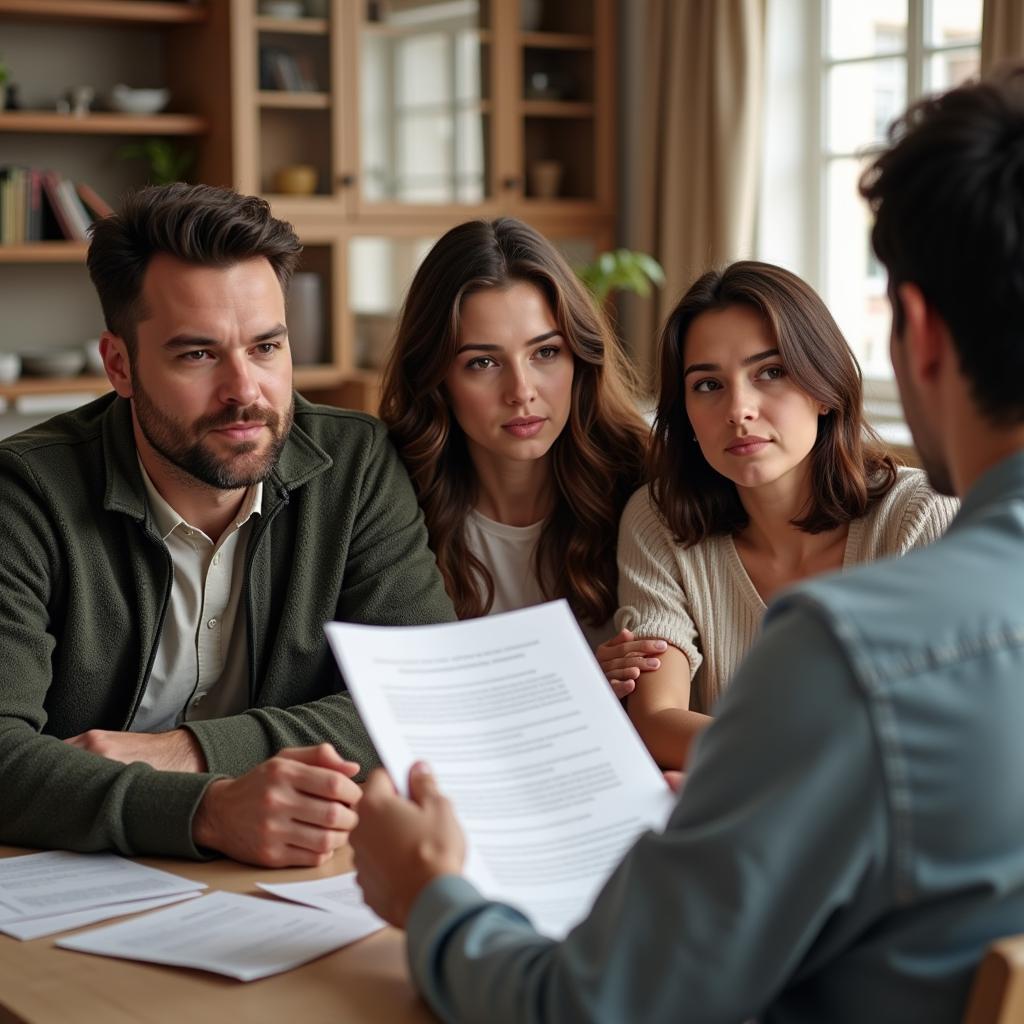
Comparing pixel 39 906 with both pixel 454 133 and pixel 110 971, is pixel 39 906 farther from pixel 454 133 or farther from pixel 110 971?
pixel 454 133

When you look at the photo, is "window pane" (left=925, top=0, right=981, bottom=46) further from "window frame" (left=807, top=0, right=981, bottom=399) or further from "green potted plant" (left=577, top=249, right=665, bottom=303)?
"green potted plant" (left=577, top=249, right=665, bottom=303)

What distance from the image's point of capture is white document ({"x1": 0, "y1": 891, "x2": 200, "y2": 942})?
1212 millimetres

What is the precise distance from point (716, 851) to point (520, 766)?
0.40m

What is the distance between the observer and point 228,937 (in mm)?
1188

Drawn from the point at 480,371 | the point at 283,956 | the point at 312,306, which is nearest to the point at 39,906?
the point at 283,956

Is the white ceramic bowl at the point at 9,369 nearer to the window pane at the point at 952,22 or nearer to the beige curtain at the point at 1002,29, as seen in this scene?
the beige curtain at the point at 1002,29

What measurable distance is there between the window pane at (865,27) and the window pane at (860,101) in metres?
0.05

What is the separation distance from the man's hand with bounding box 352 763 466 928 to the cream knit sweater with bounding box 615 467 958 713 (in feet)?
3.00

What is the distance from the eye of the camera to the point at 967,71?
4.39 meters

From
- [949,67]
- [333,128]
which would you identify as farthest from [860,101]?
[333,128]

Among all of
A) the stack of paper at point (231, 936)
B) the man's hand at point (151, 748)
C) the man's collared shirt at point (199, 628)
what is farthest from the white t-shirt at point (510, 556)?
the stack of paper at point (231, 936)

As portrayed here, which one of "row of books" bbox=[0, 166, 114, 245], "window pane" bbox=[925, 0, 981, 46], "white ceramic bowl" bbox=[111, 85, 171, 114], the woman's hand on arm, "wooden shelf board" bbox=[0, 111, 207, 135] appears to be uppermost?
"window pane" bbox=[925, 0, 981, 46]

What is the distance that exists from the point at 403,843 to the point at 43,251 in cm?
374

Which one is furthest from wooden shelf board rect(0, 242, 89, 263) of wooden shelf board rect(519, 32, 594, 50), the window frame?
the window frame
